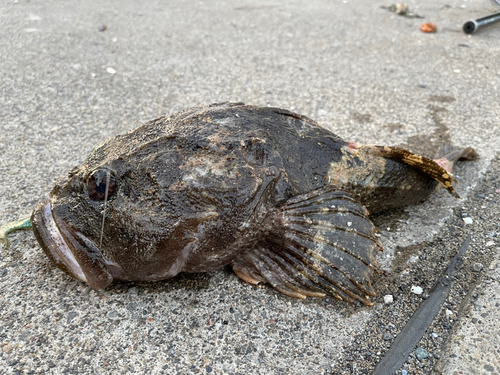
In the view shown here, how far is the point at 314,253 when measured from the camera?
229cm

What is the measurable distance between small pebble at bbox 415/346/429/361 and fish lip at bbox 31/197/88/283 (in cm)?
177

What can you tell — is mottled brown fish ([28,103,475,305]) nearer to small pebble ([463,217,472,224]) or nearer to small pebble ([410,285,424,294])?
small pebble ([410,285,424,294])

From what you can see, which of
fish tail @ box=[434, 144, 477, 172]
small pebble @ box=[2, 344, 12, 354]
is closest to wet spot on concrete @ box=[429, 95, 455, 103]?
fish tail @ box=[434, 144, 477, 172]

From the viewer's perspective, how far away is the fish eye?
204 centimetres

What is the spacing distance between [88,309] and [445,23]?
686 cm

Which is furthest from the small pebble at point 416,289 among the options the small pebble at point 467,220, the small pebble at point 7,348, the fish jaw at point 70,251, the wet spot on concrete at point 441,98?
the wet spot on concrete at point 441,98

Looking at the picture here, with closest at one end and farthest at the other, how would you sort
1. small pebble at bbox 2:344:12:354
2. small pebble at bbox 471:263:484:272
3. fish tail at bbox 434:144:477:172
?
small pebble at bbox 2:344:12:354
small pebble at bbox 471:263:484:272
fish tail at bbox 434:144:477:172

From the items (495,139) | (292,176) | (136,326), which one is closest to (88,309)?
(136,326)

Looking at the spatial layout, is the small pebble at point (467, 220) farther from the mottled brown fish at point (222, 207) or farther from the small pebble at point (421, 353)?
the small pebble at point (421, 353)

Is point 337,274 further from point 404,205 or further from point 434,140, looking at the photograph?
point 434,140

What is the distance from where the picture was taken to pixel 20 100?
420cm

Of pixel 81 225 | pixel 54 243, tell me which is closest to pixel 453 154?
pixel 81 225

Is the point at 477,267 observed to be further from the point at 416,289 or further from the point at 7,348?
the point at 7,348

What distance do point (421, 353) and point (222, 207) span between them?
1.26m
